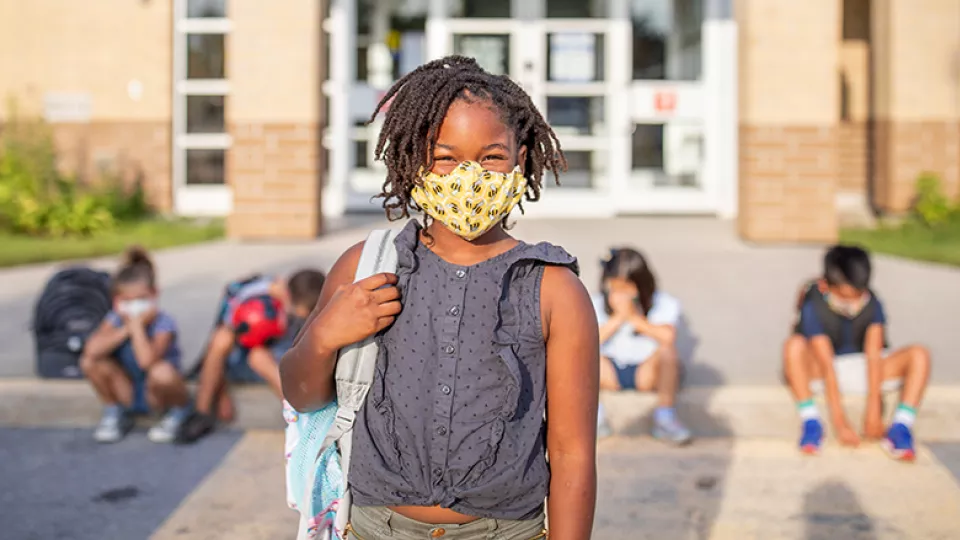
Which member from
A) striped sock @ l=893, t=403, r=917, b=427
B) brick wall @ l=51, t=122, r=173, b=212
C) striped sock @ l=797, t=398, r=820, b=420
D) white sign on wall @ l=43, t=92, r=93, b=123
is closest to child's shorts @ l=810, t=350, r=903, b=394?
striped sock @ l=797, t=398, r=820, b=420

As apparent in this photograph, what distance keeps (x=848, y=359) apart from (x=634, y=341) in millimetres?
1004

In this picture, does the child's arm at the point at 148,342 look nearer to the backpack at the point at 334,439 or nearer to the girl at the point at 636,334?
the girl at the point at 636,334

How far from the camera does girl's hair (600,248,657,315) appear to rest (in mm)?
5430

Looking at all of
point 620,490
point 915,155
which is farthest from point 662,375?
point 915,155

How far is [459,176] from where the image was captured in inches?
79.8

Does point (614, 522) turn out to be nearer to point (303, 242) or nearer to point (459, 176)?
point (459, 176)

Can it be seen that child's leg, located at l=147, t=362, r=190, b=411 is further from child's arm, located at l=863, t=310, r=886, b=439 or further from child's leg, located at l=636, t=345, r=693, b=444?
child's arm, located at l=863, t=310, r=886, b=439

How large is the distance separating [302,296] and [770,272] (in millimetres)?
4861

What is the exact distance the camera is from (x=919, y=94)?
41.5 ft

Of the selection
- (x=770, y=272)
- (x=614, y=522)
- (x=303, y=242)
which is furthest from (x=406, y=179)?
(x=303, y=242)

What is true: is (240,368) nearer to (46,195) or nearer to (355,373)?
(355,373)

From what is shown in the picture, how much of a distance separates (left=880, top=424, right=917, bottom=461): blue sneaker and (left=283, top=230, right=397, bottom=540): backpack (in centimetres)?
337

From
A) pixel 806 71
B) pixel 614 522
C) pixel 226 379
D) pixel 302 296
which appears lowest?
pixel 614 522

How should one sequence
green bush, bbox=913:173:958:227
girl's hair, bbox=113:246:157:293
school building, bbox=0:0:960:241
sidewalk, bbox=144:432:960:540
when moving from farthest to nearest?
school building, bbox=0:0:960:241
green bush, bbox=913:173:958:227
girl's hair, bbox=113:246:157:293
sidewalk, bbox=144:432:960:540
